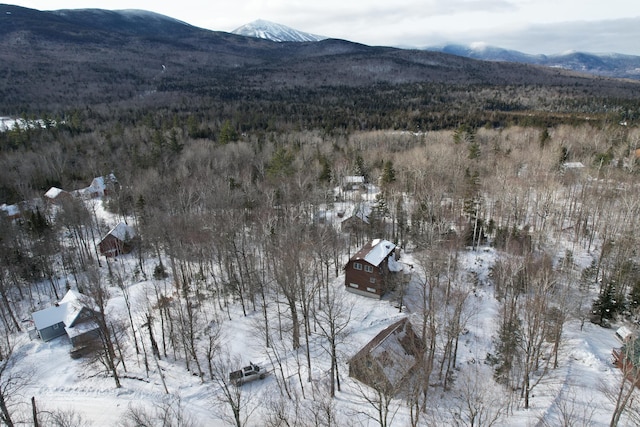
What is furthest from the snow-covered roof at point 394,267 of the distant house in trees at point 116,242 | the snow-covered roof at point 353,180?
the distant house in trees at point 116,242

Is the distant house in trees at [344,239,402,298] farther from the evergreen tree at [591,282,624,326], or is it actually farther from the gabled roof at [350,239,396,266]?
the evergreen tree at [591,282,624,326]

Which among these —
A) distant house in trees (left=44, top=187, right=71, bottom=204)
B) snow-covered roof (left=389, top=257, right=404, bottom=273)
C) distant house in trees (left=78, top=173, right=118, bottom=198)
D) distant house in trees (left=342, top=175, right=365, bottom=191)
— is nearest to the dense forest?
distant house in trees (left=44, top=187, right=71, bottom=204)

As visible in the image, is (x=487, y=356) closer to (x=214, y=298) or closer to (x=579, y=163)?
(x=214, y=298)

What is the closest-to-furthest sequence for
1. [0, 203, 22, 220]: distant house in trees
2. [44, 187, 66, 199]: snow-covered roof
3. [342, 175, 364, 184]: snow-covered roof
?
[0, 203, 22, 220]: distant house in trees, [44, 187, 66, 199]: snow-covered roof, [342, 175, 364, 184]: snow-covered roof

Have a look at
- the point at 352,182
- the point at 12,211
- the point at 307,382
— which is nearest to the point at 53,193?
the point at 12,211

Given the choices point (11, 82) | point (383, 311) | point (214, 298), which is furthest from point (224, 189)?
point (11, 82)
